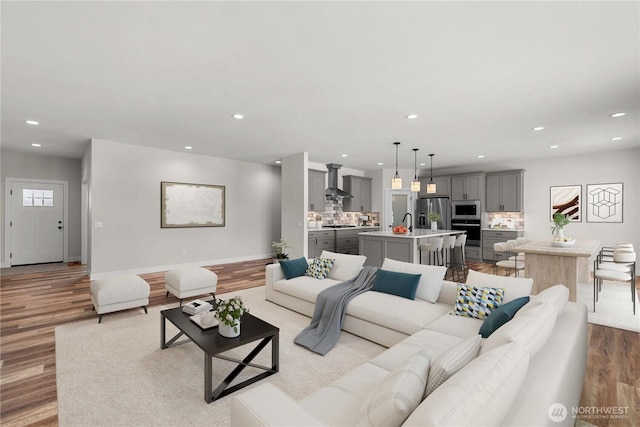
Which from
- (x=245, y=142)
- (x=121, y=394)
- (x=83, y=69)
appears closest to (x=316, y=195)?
(x=245, y=142)

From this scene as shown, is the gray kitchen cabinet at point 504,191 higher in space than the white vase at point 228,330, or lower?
higher

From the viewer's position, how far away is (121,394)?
86.5 inches

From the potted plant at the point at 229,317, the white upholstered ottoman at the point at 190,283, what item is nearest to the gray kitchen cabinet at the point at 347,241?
the white upholstered ottoman at the point at 190,283

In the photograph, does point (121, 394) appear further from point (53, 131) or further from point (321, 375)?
point (53, 131)

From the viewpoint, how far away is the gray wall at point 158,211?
18.6ft

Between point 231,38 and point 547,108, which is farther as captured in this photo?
point 547,108

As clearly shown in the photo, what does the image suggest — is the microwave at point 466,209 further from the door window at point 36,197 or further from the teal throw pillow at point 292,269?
the door window at point 36,197

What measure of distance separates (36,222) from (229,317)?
7702 mm

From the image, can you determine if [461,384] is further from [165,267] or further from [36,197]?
[36,197]

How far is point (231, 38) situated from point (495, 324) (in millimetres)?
2804

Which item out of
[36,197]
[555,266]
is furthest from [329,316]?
[36,197]

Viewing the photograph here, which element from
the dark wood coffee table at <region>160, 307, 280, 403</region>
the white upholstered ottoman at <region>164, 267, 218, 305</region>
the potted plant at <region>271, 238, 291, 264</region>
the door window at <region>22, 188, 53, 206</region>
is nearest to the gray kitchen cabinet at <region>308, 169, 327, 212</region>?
the potted plant at <region>271, 238, 291, 264</region>

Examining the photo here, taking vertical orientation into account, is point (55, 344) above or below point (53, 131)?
below

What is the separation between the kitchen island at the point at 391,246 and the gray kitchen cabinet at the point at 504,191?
2.52 meters
